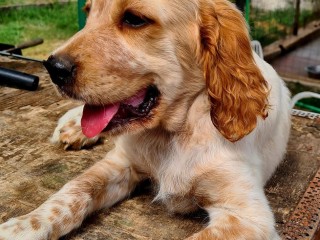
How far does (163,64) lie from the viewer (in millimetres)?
2178

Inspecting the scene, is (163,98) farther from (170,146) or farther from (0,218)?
(0,218)

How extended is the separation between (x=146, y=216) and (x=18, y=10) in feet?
26.6

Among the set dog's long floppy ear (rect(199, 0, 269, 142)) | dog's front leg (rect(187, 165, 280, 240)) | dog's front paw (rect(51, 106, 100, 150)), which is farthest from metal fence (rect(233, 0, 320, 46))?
dog's front leg (rect(187, 165, 280, 240))

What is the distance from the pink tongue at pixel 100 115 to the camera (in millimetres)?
2186

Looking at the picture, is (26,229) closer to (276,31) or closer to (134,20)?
(134,20)

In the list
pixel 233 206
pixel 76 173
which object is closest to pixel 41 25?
pixel 76 173

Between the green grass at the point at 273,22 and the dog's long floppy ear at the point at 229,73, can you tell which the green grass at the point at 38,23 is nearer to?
the green grass at the point at 273,22

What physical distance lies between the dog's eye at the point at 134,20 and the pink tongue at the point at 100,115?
0.91 ft

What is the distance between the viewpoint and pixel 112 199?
8.32 feet

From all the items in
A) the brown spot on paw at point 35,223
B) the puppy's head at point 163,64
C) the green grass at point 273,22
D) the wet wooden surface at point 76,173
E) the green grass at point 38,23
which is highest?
the puppy's head at point 163,64

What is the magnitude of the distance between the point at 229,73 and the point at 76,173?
109 cm

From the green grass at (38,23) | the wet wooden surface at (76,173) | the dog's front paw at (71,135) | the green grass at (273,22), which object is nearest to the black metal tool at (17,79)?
the wet wooden surface at (76,173)

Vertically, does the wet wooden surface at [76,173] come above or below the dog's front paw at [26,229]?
below

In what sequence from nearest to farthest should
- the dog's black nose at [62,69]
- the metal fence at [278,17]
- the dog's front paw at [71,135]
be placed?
the dog's black nose at [62,69] < the dog's front paw at [71,135] < the metal fence at [278,17]
